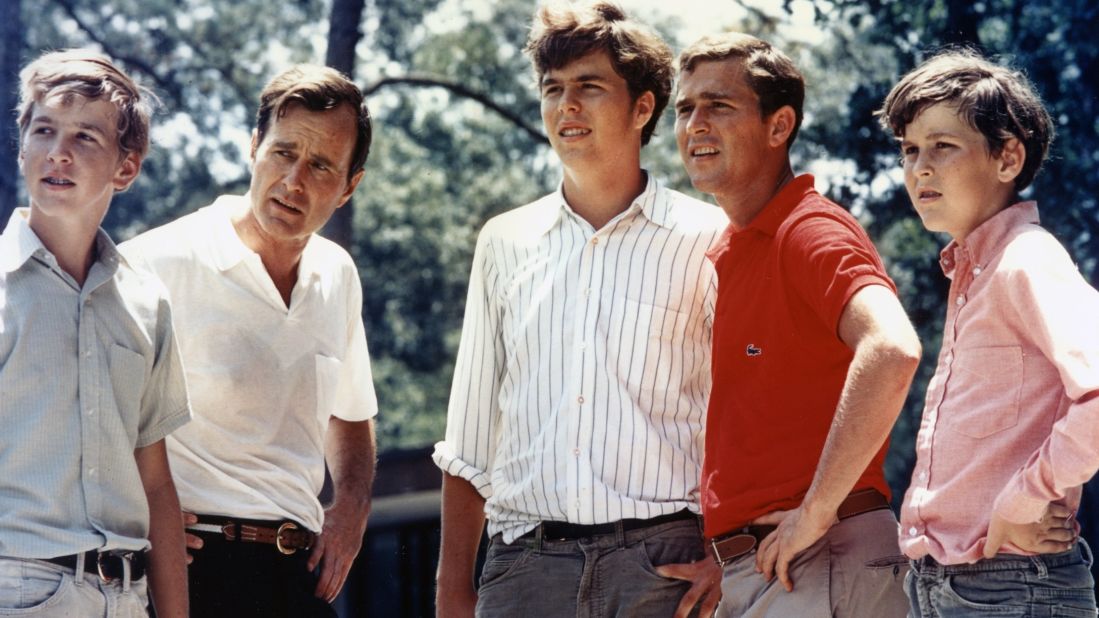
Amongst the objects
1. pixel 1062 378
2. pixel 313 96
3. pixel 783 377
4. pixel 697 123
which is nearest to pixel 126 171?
pixel 313 96

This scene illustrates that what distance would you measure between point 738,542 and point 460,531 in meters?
0.80

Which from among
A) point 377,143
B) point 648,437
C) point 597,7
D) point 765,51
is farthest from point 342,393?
point 377,143

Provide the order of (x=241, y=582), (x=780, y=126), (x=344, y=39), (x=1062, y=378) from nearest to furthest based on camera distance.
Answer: (x=1062, y=378)
(x=780, y=126)
(x=241, y=582)
(x=344, y=39)

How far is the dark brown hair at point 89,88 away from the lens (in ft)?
8.58

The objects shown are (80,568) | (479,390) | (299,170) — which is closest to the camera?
(80,568)

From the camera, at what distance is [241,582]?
9.73ft

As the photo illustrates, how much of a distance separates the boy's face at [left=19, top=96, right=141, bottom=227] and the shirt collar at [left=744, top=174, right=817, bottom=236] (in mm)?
1349

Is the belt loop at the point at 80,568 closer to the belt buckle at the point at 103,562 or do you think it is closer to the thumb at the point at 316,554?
the belt buckle at the point at 103,562

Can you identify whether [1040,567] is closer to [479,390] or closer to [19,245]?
[479,390]

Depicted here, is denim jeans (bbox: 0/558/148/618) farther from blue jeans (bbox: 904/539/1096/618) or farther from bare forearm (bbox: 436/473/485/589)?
blue jeans (bbox: 904/539/1096/618)

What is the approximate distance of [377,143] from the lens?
53.2 feet

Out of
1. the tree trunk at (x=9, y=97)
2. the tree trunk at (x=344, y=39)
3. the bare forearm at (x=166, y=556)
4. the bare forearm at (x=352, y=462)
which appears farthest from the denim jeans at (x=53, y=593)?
the tree trunk at (x=9, y=97)

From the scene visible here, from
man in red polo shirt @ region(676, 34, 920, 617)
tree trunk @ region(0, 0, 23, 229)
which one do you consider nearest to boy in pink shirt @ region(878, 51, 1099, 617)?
man in red polo shirt @ region(676, 34, 920, 617)

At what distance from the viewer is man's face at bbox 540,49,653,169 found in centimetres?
301
